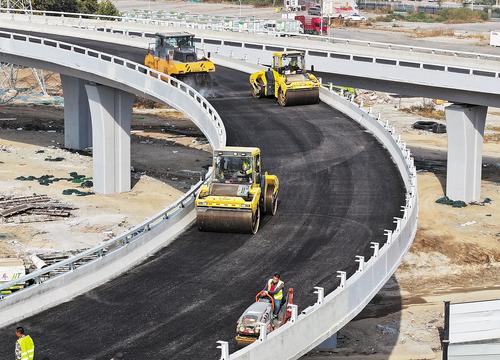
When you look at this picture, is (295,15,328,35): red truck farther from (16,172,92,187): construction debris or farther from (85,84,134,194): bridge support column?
(85,84,134,194): bridge support column

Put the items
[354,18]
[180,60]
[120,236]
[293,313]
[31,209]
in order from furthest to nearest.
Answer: [354,18], [31,209], [180,60], [120,236], [293,313]

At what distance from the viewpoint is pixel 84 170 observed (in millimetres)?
62125

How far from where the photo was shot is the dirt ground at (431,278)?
3500 cm

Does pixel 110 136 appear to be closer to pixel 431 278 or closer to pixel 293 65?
pixel 293 65

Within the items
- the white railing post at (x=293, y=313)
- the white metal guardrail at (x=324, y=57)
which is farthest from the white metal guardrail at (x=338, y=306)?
the white metal guardrail at (x=324, y=57)

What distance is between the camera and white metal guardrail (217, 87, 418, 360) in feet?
73.8

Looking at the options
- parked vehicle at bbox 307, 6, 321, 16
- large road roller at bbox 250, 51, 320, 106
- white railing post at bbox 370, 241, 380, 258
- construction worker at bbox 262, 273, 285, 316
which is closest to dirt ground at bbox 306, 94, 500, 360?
white railing post at bbox 370, 241, 380, 258

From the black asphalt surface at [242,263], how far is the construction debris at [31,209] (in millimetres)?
12116

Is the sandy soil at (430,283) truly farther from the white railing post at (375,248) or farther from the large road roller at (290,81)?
the large road roller at (290,81)

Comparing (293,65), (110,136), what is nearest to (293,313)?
(293,65)

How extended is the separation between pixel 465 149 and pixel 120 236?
97.3ft

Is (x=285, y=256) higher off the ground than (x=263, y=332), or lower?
lower

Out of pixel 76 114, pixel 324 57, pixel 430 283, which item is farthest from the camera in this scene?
pixel 76 114

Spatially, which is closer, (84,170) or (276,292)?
(276,292)
